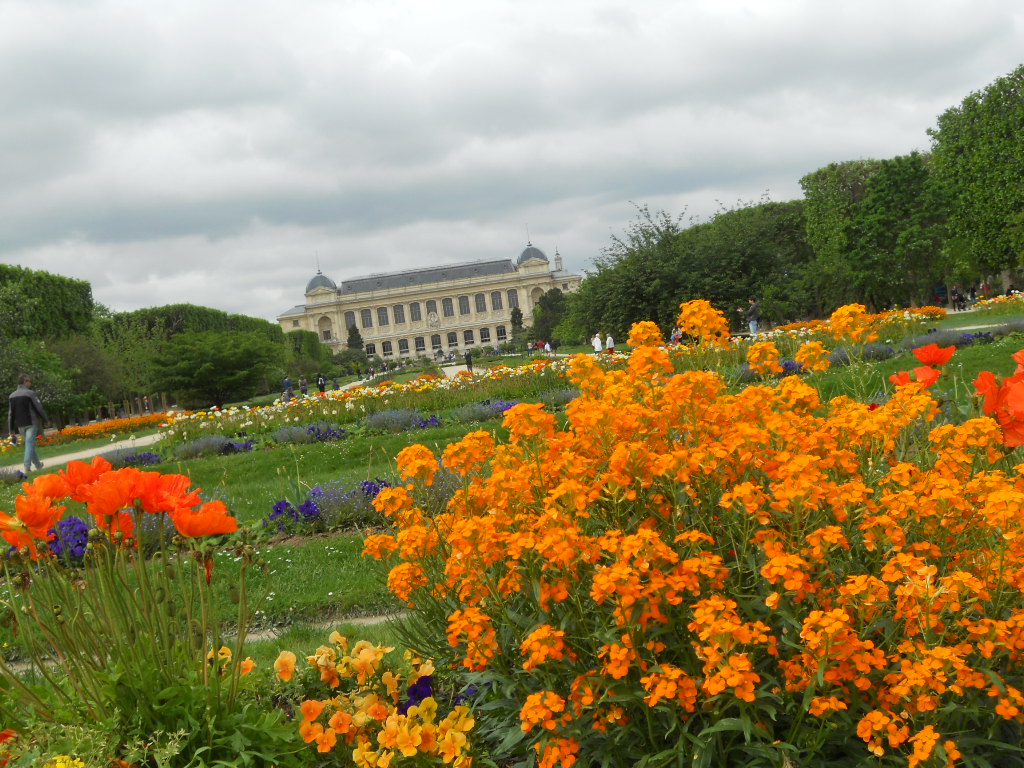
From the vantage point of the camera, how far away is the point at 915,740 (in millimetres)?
1571

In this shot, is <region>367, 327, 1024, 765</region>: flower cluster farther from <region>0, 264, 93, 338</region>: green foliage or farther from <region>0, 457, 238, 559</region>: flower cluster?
<region>0, 264, 93, 338</region>: green foliage

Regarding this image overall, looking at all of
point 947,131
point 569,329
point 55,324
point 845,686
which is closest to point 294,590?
point 845,686

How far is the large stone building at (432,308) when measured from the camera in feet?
326

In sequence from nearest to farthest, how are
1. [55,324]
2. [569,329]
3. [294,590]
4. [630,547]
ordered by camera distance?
1. [630,547]
2. [294,590]
3. [569,329]
4. [55,324]

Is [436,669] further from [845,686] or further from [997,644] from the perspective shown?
[997,644]

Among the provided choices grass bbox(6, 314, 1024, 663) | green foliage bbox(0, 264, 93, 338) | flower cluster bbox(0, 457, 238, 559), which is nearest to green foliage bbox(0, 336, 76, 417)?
green foliage bbox(0, 264, 93, 338)

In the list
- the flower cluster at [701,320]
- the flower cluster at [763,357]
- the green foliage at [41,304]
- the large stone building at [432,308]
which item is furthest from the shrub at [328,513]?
the large stone building at [432,308]

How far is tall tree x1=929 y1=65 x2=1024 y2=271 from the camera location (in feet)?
86.4

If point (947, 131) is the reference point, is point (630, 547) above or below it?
below

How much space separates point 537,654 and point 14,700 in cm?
159

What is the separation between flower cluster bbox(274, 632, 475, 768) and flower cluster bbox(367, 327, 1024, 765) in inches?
7.3

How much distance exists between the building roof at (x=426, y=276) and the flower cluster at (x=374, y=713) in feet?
327

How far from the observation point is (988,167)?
89.6 feet

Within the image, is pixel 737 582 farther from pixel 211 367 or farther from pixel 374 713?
pixel 211 367
